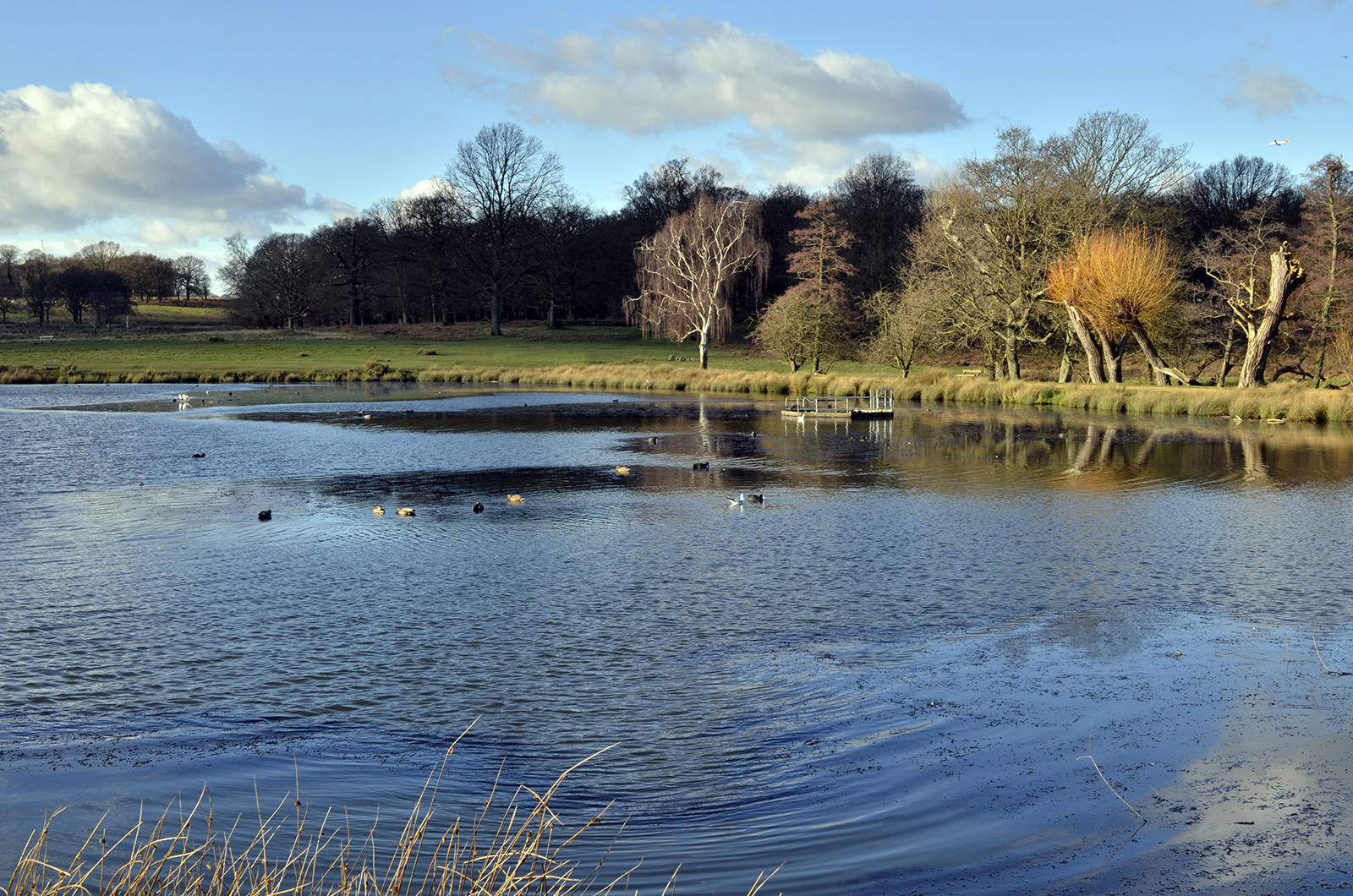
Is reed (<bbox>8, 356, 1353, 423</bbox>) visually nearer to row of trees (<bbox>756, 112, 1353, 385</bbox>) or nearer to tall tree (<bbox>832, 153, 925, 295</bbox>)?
row of trees (<bbox>756, 112, 1353, 385</bbox>)

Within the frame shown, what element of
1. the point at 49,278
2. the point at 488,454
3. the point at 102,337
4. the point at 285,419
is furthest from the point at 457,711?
the point at 49,278

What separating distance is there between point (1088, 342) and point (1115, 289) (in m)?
4.66

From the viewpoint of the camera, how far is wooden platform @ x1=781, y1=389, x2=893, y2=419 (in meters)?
37.5

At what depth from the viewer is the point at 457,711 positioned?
28.4 feet

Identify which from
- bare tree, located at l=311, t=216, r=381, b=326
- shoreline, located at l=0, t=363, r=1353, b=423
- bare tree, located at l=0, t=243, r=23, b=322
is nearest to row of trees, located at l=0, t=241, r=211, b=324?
bare tree, located at l=0, t=243, r=23, b=322

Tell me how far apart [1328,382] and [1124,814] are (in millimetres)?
40576

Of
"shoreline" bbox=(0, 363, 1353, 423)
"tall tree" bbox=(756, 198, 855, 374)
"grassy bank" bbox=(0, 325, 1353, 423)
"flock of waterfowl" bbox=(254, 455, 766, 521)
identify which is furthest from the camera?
"tall tree" bbox=(756, 198, 855, 374)

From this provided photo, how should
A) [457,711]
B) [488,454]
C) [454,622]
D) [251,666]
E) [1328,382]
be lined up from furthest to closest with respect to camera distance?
[1328,382] < [488,454] < [454,622] < [251,666] < [457,711]

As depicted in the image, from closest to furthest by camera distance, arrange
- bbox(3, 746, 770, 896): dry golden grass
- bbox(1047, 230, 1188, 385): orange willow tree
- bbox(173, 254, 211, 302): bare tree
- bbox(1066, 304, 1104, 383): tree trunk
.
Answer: bbox(3, 746, 770, 896): dry golden grass < bbox(1047, 230, 1188, 385): orange willow tree < bbox(1066, 304, 1104, 383): tree trunk < bbox(173, 254, 211, 302): bare tree

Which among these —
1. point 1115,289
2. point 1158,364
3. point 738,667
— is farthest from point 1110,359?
point 738,667

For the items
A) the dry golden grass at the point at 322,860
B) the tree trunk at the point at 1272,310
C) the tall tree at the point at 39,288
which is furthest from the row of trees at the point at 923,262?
the dry golden grass at the point at 322,860

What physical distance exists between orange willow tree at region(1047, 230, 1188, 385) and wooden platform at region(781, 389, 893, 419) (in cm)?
819

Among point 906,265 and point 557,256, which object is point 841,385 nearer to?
point 906,265

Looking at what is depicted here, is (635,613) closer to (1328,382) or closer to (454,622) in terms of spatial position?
(454,622)
